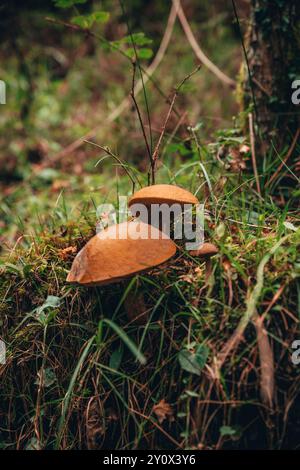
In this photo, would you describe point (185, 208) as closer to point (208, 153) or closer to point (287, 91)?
point (208, 153)

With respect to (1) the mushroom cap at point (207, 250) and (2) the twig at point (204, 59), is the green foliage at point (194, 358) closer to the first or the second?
(1) the mushroom cap at point (207, 250)

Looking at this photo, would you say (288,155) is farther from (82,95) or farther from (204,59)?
(82,95)

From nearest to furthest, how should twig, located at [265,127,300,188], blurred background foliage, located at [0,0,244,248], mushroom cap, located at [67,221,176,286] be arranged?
mushroom cap, located at [67,221,176,286] < twig, located at [265,127,300,188] < blurred background foliage, located at [0,0,244,248]

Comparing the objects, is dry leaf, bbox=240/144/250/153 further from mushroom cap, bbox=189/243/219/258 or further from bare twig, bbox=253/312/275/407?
bare twig, bbox=253/312/275/407

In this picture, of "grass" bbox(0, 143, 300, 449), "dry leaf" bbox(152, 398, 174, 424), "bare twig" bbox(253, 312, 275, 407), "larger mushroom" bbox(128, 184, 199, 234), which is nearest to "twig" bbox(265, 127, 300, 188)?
"grass" bbox(0, 143, 300, 449)

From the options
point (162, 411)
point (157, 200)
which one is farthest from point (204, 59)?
point (162, 411)

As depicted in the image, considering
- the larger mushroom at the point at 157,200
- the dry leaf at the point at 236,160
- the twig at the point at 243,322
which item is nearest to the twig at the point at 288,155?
the dry leaf at the point at 236,160
